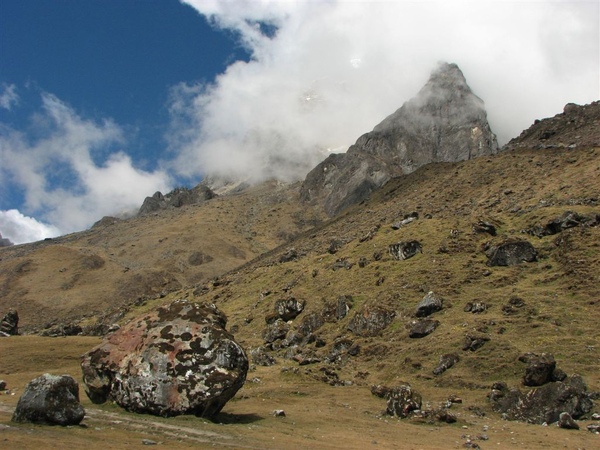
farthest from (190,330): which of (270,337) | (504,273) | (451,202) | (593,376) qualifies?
(451,202)

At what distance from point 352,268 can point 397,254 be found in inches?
330

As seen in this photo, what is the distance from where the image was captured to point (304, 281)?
88.1m

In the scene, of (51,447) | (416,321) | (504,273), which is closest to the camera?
(51,447)

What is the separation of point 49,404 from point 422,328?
43.6 metres

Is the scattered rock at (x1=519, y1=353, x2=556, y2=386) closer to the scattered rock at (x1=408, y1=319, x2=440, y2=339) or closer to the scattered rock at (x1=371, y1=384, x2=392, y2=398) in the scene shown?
the scattered rock at (x1=371, y1=384, x2=392, y2=398)

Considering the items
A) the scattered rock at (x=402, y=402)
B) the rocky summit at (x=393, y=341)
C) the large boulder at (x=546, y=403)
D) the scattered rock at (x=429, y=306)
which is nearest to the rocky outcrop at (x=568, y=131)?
the rocky summit at (x=393, y=341)

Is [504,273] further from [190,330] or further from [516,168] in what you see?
[516,168]

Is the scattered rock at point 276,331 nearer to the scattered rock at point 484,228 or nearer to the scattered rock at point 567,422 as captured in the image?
the scattered rock at point 484,228

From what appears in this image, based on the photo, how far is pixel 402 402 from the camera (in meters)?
36.2

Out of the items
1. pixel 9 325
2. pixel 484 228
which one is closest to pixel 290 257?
pixel 484 228

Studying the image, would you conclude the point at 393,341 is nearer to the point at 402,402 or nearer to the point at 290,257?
the point at 402,402

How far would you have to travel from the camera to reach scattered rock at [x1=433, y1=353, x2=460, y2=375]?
4892 centimetres

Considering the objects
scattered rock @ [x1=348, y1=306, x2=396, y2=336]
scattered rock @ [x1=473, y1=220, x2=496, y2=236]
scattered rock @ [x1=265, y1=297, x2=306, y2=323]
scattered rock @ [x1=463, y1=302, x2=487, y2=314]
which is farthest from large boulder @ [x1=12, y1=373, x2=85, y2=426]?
scattered rock @ [x1=473, y1=220, x2=496, y2=236]

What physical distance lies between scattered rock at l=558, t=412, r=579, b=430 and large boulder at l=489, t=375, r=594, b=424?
58.1 inches
